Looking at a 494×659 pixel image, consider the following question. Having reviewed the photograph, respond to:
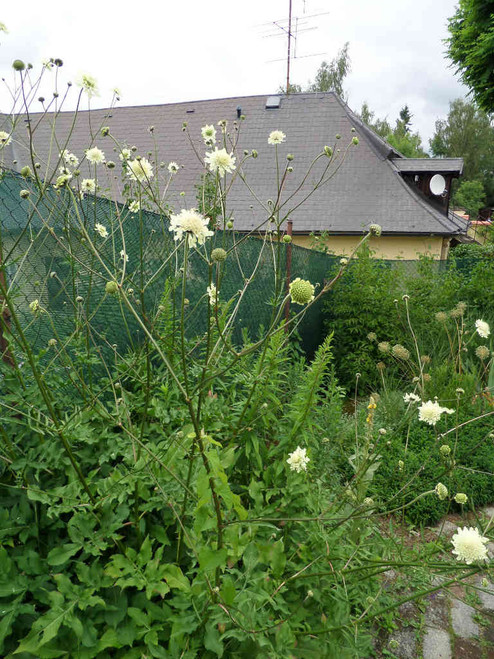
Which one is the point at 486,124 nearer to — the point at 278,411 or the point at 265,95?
the point at 265,95

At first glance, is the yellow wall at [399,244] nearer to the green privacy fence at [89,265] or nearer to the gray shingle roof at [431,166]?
the gray shingle roof at [431,166]

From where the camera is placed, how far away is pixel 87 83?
1.71m

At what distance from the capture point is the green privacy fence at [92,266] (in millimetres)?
1653

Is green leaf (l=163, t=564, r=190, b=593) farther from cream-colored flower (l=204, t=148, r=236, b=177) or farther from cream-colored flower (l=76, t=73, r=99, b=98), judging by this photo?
cream-colored flower (l=76, t=73, r=99, b=98)

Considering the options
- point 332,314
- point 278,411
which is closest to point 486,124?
point 332,314

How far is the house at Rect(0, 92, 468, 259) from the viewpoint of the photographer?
12398 mm

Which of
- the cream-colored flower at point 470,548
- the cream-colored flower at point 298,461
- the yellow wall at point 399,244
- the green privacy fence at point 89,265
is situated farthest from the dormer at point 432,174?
the cream-colored flower at point 470,548

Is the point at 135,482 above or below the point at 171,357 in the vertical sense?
below

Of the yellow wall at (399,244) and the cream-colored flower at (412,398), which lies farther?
the yellow wall at (399,244)

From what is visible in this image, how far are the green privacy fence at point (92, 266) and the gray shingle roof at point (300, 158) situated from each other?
884 centimetres

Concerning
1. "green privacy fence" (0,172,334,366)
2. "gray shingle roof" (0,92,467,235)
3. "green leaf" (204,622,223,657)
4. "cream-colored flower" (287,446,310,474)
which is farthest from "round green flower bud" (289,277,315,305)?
"gray shingle roof" (0,92,467,235)

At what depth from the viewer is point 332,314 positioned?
6230 millimetres

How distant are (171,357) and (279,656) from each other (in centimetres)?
116

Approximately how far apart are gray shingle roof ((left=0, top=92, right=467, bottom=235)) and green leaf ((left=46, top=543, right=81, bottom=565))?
11001 mm
